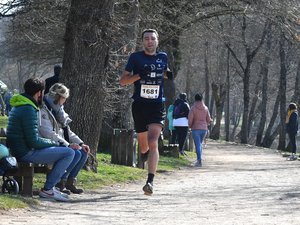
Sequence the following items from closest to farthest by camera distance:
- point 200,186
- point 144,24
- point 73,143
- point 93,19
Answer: point 73,143 < point 93,19 < point 200,186 < point 144,24

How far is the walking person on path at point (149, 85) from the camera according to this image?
10.3 meters

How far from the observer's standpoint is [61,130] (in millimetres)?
10555

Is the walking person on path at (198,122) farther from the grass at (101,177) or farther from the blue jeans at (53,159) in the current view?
the blue jeans at (53,159)

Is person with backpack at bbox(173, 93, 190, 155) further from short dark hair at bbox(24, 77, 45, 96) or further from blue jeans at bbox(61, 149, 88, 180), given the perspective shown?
short dark hair at bbox(24, 77, 45, 96)

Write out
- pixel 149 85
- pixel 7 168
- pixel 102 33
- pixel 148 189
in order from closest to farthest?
1. pixel 7 168
2. pixel 148 189
3. pixel 149 85
4. pixel 102 33

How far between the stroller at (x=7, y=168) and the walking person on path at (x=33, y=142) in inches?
12.3

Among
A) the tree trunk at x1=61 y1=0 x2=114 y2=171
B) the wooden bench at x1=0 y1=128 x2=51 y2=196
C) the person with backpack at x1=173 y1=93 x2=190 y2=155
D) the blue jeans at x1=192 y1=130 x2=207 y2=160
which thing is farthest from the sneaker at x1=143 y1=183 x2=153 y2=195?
the person with backpack at x1=173 y1=93 x2=190 y2=155

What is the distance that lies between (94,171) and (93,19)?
2.73 m

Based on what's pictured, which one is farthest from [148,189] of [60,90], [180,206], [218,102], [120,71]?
[218,102]

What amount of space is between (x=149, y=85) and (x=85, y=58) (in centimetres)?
225

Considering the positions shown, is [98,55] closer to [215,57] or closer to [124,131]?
[124,131]

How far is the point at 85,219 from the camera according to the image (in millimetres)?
8148

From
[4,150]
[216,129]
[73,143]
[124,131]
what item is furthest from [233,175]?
[216,129]

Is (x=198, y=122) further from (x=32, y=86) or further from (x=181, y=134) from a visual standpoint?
(x=32, y=86)
